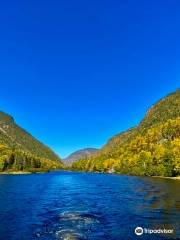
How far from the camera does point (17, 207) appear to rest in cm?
6022

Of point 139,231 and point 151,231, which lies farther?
point 139,231

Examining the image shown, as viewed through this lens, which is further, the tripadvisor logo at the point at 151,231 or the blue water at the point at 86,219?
the tripadvisor logo at the point at 151,231

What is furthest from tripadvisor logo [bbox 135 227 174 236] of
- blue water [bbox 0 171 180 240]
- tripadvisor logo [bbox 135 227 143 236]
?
blue water [bbox 0 171 180 240]

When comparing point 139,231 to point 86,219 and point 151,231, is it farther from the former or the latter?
point 86,219

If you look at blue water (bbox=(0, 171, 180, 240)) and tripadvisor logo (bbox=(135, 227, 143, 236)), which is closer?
blue water (bbox=(0, 171, 180, 240))

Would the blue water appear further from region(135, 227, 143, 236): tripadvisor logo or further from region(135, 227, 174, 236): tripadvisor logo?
region(135, 227, 174, 236): tripadvisor logo

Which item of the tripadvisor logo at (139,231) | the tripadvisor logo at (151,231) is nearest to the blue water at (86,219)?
the tripadvisor logo at (139,231)

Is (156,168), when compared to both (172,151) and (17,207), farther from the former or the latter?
(17,207)

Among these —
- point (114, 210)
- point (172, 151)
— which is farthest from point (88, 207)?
point (172, 151)

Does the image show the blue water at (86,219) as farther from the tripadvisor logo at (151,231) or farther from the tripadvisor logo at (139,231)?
the tripadvisor logo at (151,231)

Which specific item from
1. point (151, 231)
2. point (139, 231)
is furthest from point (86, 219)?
point (151, 231)

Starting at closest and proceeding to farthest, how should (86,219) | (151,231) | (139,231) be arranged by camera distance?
(151,231)
(139,231)
(86,219)

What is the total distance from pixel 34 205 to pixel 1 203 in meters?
6.82

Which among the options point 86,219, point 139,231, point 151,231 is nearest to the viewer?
point 151,231
